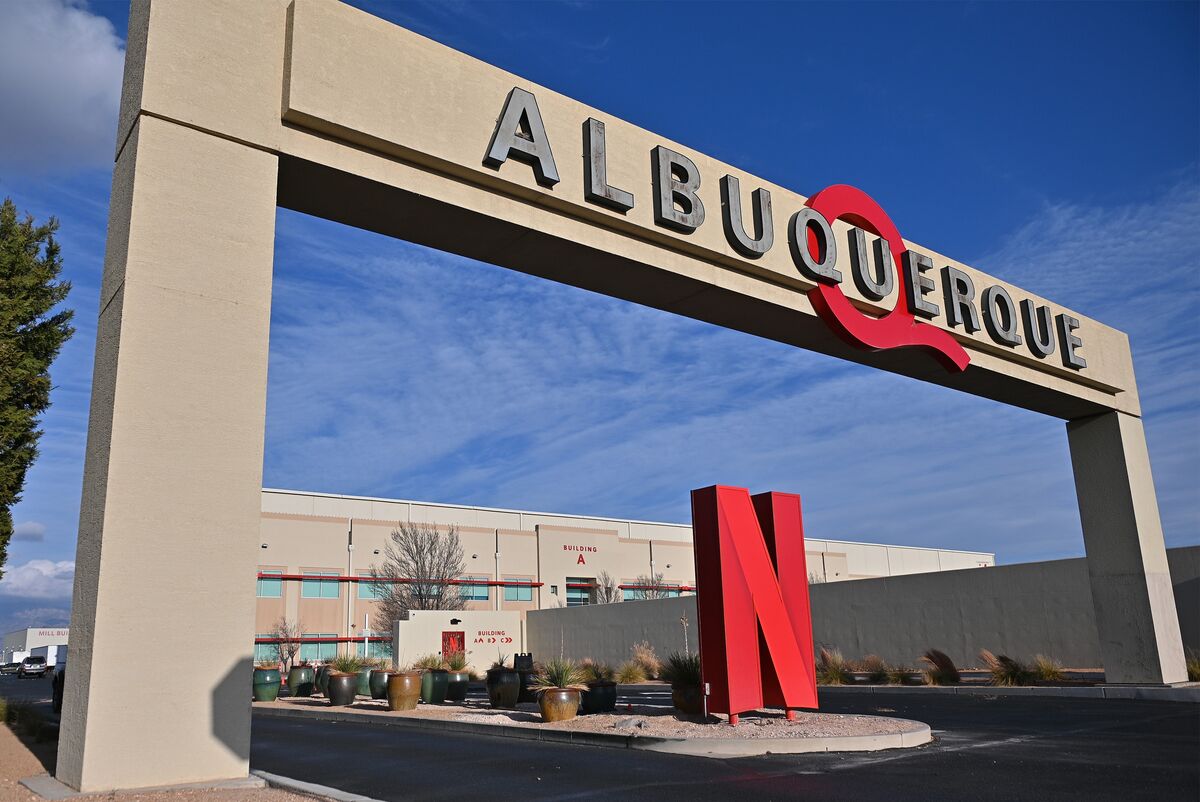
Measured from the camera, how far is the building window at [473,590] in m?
61.4

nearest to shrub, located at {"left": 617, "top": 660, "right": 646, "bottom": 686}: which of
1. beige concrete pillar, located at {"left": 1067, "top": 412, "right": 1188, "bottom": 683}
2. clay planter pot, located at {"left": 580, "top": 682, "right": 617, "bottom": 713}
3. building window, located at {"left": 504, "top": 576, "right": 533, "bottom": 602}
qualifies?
clay planter pot, located at {"left": 580, "top": 682, "right": 617, "bottom": 713}

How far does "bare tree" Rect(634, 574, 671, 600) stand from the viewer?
6894 centimetres

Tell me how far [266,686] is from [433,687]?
24.0 feet

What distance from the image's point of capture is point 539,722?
1591 centimetres

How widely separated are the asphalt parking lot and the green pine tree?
21.3ft

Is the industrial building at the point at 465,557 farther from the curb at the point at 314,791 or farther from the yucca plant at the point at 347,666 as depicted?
the curb at the point at 314,791

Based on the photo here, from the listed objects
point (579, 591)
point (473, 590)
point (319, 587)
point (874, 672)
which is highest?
point (319, 587)

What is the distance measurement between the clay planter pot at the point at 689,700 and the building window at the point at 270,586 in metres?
44.5

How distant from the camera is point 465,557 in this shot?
62438mm

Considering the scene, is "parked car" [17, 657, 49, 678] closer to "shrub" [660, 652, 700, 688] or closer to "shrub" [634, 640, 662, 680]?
"shrub" [634, 640, 662, 680]

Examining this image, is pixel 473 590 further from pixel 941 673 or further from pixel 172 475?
pixel 172 475

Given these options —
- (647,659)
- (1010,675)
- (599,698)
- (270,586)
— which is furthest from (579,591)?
(599,698)

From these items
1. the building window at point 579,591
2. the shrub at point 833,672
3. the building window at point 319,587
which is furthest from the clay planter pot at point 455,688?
the building window at point 579,591

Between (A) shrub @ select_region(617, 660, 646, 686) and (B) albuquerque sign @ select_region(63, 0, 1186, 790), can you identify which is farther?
(A) shrub @ select_region(617, 660, 646, 686)
